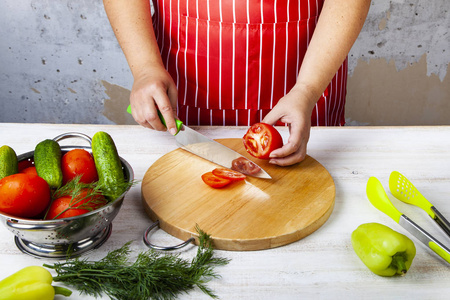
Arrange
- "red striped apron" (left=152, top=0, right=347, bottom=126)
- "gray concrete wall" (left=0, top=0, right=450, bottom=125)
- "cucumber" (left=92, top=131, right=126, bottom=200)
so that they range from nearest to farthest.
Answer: "cucumber" (left=92, top=131, right=126, bottom=200) → "red striped apron" (left=152, top=0, right=347, bottom=126) → "gray concrete wall" (left=0, top=0, right=450, bottom=125)

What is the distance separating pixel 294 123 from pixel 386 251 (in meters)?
0.55

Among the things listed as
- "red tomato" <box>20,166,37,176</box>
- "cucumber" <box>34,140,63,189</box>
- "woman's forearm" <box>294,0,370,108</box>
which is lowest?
"red tomato" <box>20,166,37,176</box>

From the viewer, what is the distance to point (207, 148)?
1.41 m

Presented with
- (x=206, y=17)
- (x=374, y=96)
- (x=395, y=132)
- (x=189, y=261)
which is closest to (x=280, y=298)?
(x=189, y=261)

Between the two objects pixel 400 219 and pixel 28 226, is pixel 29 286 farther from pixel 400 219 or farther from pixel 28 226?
pixel 400 219

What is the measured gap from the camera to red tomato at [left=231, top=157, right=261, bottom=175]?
1330mm

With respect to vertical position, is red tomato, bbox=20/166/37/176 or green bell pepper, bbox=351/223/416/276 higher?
red tomato, bbox=20/166/37/176

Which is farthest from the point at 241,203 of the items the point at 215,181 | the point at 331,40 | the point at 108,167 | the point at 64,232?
the point at 331,40

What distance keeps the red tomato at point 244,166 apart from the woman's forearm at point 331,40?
1.25 feet

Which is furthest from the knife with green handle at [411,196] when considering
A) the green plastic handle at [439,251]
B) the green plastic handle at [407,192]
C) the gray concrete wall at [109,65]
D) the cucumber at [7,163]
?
the gray concrete wall at [109,65]

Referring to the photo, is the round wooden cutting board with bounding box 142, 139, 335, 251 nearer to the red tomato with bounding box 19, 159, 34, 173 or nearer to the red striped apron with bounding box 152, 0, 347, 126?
the red tomato with bounding box 19, 159, 34, 173

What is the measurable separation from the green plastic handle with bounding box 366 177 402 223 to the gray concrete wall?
6.98ft

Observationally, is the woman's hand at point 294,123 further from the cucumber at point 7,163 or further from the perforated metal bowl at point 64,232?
the cucumber at point 7,163

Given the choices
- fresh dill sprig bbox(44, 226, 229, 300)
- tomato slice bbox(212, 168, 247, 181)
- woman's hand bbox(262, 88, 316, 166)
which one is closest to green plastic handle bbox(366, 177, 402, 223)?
woman's hand bbox(262, 88, 316, 166)
